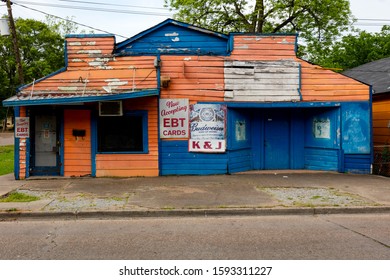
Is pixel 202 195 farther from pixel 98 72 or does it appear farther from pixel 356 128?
pixel 356 128

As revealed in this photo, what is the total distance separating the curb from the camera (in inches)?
285

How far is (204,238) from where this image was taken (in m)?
5.70

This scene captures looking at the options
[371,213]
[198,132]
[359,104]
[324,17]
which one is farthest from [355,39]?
[371,213]

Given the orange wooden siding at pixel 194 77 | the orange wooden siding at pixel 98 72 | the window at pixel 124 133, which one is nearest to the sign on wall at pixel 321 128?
the orange wooden siding at pixel 194 77

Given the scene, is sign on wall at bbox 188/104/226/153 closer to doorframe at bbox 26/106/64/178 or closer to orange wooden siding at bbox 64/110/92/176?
orange wooden siding at bbox 64/110/92/176

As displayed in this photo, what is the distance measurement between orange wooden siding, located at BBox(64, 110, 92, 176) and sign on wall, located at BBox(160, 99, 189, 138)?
238 cm

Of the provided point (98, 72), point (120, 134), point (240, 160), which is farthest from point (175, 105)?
point (240, 160)

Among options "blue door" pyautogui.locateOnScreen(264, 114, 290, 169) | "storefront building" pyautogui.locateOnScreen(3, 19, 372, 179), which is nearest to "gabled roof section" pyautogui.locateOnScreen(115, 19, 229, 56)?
"storefront building" pyautogui.locateOnScreen(3, 19, 372, 179)

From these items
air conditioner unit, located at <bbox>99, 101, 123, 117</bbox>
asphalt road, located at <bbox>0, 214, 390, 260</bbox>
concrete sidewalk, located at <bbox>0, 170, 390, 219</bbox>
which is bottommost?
asphalt road, located at <bbox>0, 214, 390, 260</bbox>

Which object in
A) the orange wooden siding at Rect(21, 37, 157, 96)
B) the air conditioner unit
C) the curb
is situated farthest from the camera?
the orange wooden siding at Rect(21, 37, 157, 96)

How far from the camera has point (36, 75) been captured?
159 ft

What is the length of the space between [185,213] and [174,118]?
197 inches

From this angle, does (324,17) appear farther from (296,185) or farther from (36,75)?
(36,75)

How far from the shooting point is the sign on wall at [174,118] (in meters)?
11.8
